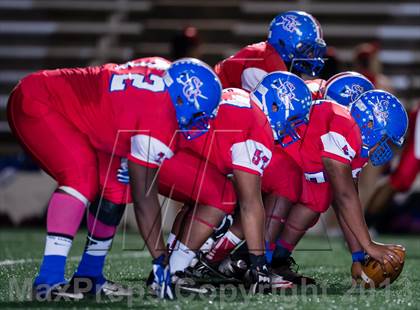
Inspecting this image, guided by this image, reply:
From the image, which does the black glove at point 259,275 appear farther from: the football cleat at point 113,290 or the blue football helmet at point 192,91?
the blue football helmet at point 192,91

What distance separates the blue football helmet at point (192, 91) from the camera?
351 cm

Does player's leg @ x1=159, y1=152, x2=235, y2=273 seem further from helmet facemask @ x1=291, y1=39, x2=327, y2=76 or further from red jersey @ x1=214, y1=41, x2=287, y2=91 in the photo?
helmet facemask @ x1=291, y1=39, x2=327, y2=76

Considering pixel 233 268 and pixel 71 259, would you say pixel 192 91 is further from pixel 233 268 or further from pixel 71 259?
pixel 71 259

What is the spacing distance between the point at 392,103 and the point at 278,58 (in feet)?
2.48

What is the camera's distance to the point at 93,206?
3.83 meters

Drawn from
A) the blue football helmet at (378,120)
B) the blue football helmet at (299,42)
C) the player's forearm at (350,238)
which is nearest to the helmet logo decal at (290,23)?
the blue football helmet at (299,42)

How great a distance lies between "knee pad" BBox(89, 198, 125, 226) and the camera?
3.71 metres

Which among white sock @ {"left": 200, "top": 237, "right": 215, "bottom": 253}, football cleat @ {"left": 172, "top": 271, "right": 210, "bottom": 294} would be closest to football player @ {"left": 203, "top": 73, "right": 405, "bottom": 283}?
white sock @ {"left": 200, "top": 237, "right": 215, "bottom": 253}

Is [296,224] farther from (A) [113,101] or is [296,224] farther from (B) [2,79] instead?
(B) [2,79]

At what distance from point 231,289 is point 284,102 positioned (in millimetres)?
787

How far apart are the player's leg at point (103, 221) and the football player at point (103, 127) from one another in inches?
0.5

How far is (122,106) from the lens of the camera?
3.57 metres

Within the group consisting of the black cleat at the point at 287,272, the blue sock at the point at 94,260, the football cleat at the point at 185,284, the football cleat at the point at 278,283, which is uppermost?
the blue sock at the point at 94,260

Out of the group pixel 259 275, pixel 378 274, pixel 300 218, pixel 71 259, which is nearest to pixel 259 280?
pixel 259 275
